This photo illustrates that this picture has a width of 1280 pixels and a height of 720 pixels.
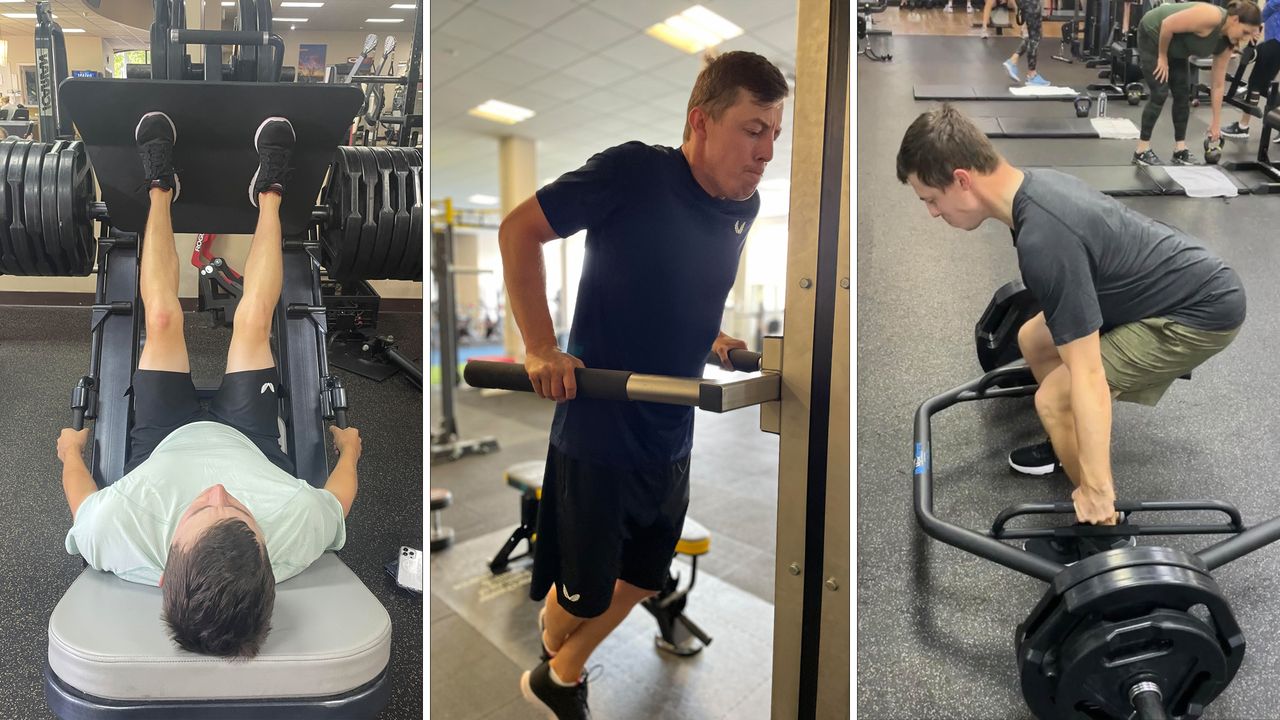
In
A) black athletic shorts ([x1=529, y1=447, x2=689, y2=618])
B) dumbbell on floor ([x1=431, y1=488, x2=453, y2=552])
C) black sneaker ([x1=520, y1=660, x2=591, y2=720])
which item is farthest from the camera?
dumbbell on floor ([x1=431, y1=488, x2=453, y2=552])

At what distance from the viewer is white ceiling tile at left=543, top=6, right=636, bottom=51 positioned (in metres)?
1.06

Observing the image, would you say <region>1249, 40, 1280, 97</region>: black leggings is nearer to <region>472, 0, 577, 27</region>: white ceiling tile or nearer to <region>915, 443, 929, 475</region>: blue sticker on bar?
<region>915, 443, 929, 475</region>: blue sticker on bar

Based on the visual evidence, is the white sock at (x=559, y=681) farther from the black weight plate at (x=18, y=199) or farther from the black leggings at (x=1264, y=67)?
the black leggings at (x=1264, y=67)

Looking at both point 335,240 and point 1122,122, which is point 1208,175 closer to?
point 1122,122

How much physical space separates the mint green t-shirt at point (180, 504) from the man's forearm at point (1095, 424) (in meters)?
1.31

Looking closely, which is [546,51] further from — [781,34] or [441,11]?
[781,34]

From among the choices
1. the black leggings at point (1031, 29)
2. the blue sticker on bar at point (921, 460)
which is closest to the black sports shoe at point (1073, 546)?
the blue sticker on bar at point (921, 460)

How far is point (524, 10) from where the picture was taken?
109 cm

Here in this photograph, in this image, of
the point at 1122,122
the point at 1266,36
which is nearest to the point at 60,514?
the point at 1122,122

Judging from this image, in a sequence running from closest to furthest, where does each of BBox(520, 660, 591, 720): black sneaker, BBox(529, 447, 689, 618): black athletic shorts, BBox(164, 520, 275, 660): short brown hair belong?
BBox(164, 520, 275, 660): short brown hair
BBox(529, 447, 689, 618): black athletic shorts
BBox(520, 660, 591, 720): black sneaker

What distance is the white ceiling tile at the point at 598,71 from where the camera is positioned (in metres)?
1.04

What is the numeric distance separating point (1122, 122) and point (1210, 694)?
37.3 inches

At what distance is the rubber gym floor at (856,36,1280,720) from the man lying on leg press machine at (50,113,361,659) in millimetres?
995

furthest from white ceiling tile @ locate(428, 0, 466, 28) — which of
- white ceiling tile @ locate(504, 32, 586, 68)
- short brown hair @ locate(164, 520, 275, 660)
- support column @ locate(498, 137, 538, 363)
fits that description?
short brown hair @ locate(164, 520, 275, 660)
